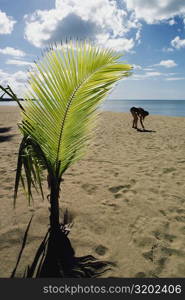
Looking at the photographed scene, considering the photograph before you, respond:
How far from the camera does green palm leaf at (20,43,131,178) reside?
1.96 m

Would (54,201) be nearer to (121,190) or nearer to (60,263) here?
(60,263)

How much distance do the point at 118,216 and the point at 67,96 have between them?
199cm

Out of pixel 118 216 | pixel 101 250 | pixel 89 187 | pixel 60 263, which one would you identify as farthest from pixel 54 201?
pixel 89 187

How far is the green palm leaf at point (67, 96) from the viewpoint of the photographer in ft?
6.42

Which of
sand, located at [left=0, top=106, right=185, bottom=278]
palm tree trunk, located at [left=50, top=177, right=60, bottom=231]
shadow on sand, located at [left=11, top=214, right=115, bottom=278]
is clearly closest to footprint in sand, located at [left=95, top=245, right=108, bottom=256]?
sand, located at [left=0, top=106, right=185, bottom=278]

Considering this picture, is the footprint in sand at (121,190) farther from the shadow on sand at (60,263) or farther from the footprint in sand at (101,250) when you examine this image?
A: the shadow on sand at (60,263)

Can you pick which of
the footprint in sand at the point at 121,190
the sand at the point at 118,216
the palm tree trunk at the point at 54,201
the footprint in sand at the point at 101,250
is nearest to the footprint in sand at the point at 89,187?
the sand at the point at 118,216

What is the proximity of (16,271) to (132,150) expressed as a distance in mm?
5467

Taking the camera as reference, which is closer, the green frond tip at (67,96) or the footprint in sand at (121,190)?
the green frond tip at (67,96)

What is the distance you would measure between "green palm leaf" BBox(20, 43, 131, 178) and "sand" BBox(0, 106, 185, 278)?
120 centimetres

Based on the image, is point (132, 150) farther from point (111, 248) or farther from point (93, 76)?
point (93, 76)

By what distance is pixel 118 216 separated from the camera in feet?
10.4

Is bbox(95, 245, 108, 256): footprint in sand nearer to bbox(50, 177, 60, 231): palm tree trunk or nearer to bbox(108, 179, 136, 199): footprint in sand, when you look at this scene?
bbox(50, 177, 60, 231): palm tree trunk

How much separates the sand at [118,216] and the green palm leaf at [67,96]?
1.20 meters
